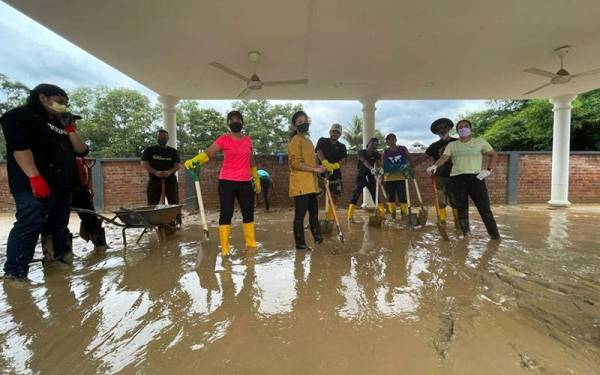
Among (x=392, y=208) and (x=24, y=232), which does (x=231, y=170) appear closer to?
(x=24, y=232)

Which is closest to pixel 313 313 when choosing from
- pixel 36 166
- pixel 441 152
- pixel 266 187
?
pixel 36 166

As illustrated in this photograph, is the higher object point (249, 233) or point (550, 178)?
point (550, 178)

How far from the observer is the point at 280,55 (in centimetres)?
524

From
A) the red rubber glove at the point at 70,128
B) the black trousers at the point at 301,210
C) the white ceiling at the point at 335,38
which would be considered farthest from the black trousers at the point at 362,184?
the red rubber glove at the point at 70,128

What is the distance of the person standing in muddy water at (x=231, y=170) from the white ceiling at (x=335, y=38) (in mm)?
1734

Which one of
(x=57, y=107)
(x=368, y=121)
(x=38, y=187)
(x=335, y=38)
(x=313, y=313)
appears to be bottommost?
(x=313, y=313)

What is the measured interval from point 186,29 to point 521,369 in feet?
16.3

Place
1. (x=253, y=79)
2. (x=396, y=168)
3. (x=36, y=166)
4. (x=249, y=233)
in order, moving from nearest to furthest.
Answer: (x=36, y=166) < (x=249, y=233) < (x=396, y=168) < (x=253, y=79)

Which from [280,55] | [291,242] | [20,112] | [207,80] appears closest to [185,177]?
[207,80]

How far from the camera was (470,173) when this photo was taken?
391 centimetres

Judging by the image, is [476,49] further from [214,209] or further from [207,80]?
[214,209]

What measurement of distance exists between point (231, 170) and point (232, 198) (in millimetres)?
306

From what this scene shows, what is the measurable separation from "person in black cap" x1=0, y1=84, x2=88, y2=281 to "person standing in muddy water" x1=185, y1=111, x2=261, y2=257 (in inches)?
43.6

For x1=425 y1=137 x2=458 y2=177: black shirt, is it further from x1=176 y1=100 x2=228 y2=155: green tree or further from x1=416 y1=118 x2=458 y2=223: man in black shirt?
x1=176 y1=100 x2=228 y2=155: green tree
